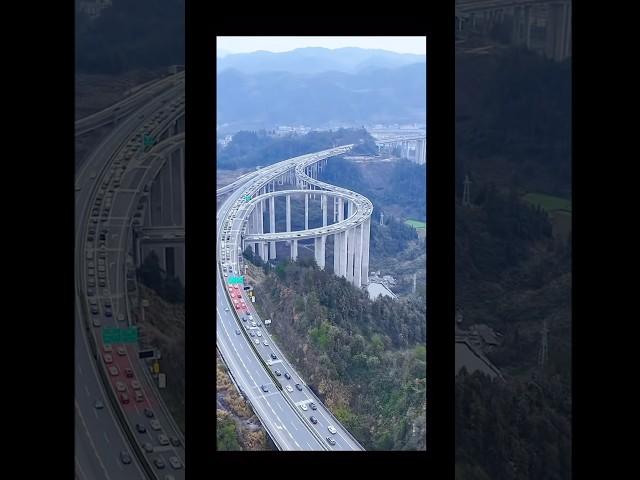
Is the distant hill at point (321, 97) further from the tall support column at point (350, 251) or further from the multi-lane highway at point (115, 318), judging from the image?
the tall support column at point (350, 251)

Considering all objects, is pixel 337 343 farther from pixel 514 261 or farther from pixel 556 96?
pixel 556 96

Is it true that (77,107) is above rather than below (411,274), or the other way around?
above

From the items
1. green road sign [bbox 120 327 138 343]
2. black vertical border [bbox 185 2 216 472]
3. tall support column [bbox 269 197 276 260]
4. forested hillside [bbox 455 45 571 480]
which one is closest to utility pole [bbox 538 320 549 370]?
forested hillside [bbox 455 45 571 480]

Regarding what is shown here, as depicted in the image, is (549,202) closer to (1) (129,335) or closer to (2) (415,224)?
(2) (415,224)

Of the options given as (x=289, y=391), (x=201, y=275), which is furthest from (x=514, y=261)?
(x=201, y=275)

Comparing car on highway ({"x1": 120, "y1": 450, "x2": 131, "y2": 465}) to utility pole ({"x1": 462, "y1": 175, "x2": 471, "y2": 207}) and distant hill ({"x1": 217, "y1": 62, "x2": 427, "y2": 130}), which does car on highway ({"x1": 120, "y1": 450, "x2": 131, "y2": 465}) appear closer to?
distant hill ({"x1": 217, "y1": 62, "x2": 427, "y2": 130})

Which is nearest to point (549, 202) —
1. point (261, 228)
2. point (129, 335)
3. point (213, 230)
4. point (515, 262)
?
point (515, 262)
